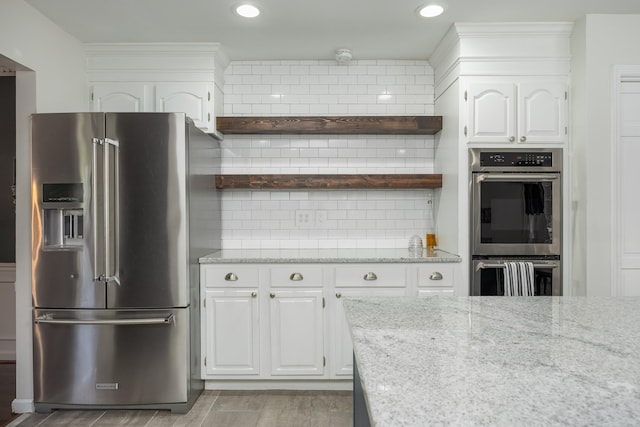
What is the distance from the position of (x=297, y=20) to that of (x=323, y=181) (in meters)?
1.17

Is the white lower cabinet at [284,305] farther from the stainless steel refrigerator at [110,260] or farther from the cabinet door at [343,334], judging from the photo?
the stainless steel refrigerator at [110,260]

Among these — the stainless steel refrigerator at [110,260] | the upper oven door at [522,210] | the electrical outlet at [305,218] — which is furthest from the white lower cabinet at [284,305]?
the electrical outlet at [305,218]

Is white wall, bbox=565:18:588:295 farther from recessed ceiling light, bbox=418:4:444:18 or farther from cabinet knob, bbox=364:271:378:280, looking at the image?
cabinet knob, bbox=364:271:378:280

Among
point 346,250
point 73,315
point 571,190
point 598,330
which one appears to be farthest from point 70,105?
point 571,190

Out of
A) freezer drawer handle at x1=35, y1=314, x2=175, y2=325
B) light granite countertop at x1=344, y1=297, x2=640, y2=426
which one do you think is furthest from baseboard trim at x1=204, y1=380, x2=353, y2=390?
light granite countertop at x1=344, y1=297, x2=640, y2=426

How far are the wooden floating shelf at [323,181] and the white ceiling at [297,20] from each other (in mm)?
993

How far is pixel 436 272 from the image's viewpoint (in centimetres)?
288

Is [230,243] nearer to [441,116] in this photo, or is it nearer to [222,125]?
[222,125]

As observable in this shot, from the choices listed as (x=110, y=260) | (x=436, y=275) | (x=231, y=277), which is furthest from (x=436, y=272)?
(x=110, y=260)

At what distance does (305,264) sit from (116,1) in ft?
6.61

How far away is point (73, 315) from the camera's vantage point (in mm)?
2576

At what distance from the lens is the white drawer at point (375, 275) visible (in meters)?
2.89

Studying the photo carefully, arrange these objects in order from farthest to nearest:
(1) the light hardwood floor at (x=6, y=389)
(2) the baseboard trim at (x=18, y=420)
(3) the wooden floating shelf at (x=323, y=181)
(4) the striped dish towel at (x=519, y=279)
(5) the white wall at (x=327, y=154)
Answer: (5) the white wall at (x=327, y=154) < (3) the wooden floating shelf at (x=323, y=181) < (4) the striped dish towel at (x=519, y=279) < (1) the light hardwood floor at (x=6, y=389) < (2) the baseboard trim at (x=18, y=420)

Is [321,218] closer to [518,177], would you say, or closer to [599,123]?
[518,177]
